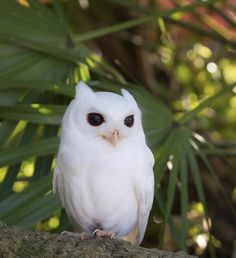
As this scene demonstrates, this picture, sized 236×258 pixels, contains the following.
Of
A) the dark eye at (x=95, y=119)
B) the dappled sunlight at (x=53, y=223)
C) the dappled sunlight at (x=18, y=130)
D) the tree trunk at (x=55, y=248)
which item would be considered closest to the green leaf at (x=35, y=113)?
the dappled sunlight at (x=18, y=130)

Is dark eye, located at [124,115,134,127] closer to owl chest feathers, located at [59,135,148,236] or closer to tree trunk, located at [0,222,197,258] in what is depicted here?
owl chest feathers, located at [59,135,148,236]

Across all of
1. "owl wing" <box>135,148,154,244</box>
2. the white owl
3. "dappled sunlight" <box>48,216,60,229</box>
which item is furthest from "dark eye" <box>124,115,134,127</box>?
"dappled sunlight" <box>48,216,60,229</box>

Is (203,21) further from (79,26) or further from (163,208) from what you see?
(163,208)

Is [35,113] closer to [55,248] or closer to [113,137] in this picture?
[113,137]

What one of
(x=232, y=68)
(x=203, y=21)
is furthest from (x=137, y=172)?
(x=232, y=68)

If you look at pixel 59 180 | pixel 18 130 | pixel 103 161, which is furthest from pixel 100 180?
pixel 18 130

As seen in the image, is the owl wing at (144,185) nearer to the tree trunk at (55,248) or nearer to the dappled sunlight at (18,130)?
the tree trunk at (55,248)

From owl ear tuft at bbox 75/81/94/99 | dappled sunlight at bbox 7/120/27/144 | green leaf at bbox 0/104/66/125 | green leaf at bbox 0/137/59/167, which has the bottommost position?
green leaf at bbox 0/137/59/167
